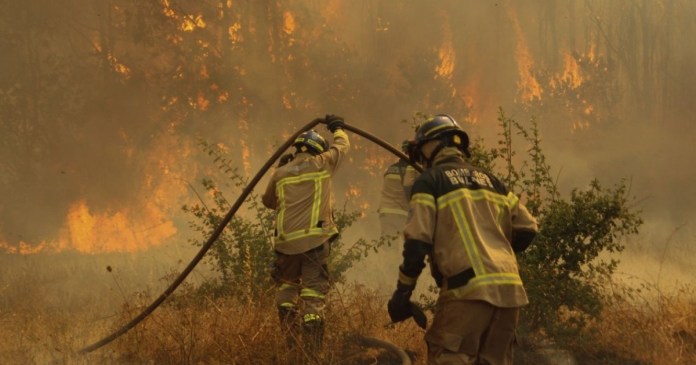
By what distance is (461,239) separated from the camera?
11.1 feet

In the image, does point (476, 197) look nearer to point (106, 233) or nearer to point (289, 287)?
point (289, 287)

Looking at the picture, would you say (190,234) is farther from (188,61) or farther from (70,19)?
(70,19)

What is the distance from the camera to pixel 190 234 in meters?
13.3

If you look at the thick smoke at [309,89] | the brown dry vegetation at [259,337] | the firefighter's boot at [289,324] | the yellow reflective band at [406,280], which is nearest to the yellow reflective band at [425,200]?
the yellow reflective band at [406,280]

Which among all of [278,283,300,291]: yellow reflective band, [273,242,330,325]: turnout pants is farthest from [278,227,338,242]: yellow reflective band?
[278,283,300,291]: yellow reflective band

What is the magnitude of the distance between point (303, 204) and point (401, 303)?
234 centimetres

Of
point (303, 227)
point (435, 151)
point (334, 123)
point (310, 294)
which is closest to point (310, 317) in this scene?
point (310, 294)

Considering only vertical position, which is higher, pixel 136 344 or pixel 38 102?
pixel 38 102

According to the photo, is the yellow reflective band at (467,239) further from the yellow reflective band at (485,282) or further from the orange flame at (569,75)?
the orange flame at (569,75)

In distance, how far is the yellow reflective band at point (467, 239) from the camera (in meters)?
3.35

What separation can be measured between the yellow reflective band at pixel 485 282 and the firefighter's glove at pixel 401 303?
24 cm

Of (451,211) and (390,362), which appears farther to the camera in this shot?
(390,362)

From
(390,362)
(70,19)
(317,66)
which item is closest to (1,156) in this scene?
(70,19)

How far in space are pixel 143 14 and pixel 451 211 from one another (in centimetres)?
1247
